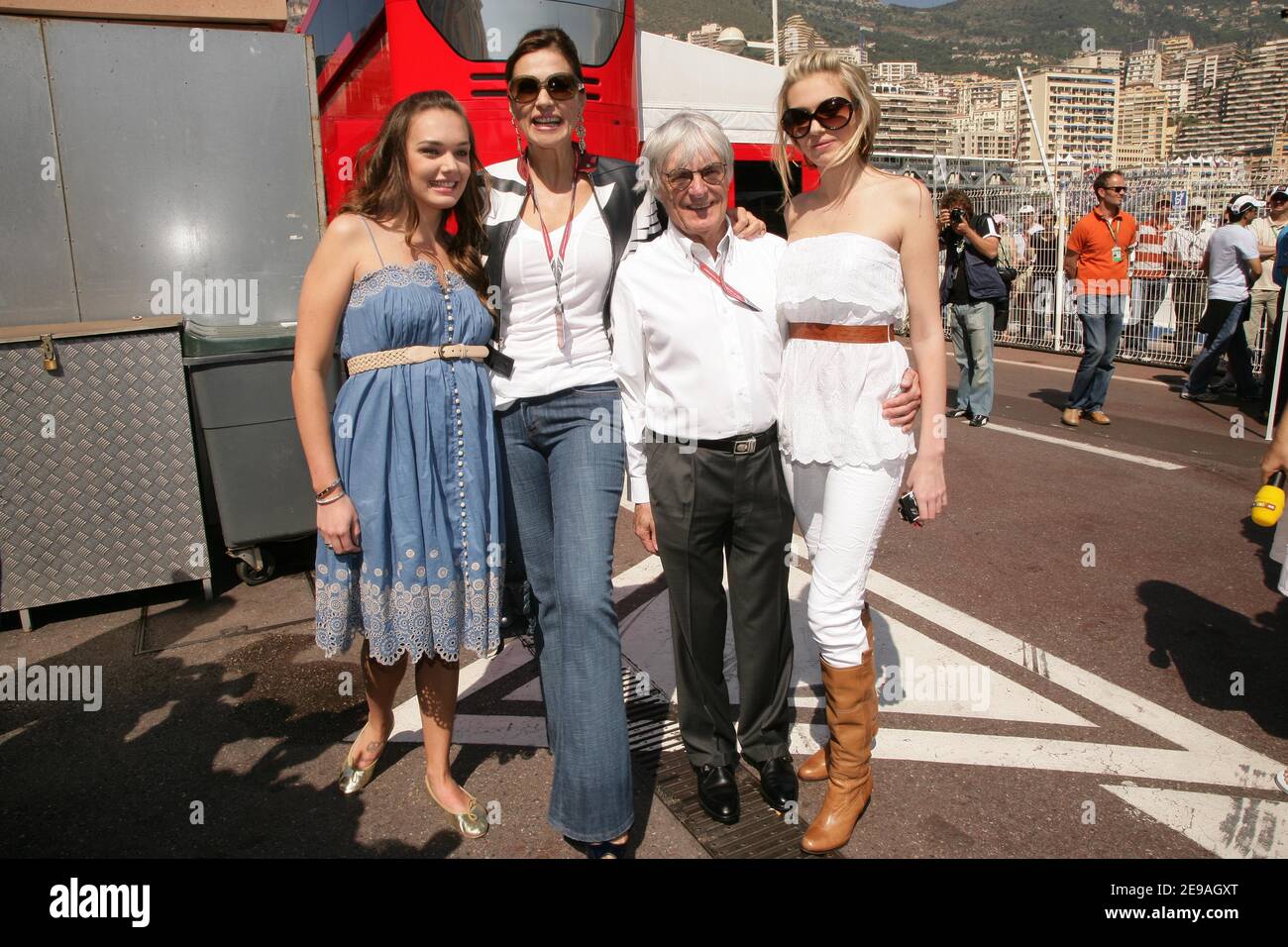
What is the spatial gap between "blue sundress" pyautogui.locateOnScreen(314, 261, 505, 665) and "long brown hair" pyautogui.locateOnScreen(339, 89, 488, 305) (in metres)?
0.10

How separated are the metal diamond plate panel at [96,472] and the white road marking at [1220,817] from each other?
4.14m

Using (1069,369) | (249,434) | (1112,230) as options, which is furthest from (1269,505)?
(1069,369)

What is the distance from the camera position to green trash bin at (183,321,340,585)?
458cm

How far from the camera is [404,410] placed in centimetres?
259

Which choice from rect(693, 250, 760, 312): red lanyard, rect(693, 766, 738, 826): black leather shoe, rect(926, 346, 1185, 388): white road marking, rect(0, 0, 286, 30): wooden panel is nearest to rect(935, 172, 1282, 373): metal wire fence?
rect(926, 346, 1185, 388): white road marking

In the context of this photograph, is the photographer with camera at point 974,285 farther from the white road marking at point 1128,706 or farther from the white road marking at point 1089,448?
the white road marking at point 1128,706

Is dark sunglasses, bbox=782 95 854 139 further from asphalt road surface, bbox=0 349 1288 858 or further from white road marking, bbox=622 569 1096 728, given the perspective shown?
asphalt road surface, bbox=0 349 1288 858

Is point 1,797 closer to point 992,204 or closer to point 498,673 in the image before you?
point 498,673

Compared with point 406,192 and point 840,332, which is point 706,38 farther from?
point 840,332

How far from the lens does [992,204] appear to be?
15.2m

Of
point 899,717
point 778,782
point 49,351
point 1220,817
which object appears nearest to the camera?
point 1220,817

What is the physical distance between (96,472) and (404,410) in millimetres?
2611

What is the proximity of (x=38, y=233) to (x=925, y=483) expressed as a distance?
4804mm
